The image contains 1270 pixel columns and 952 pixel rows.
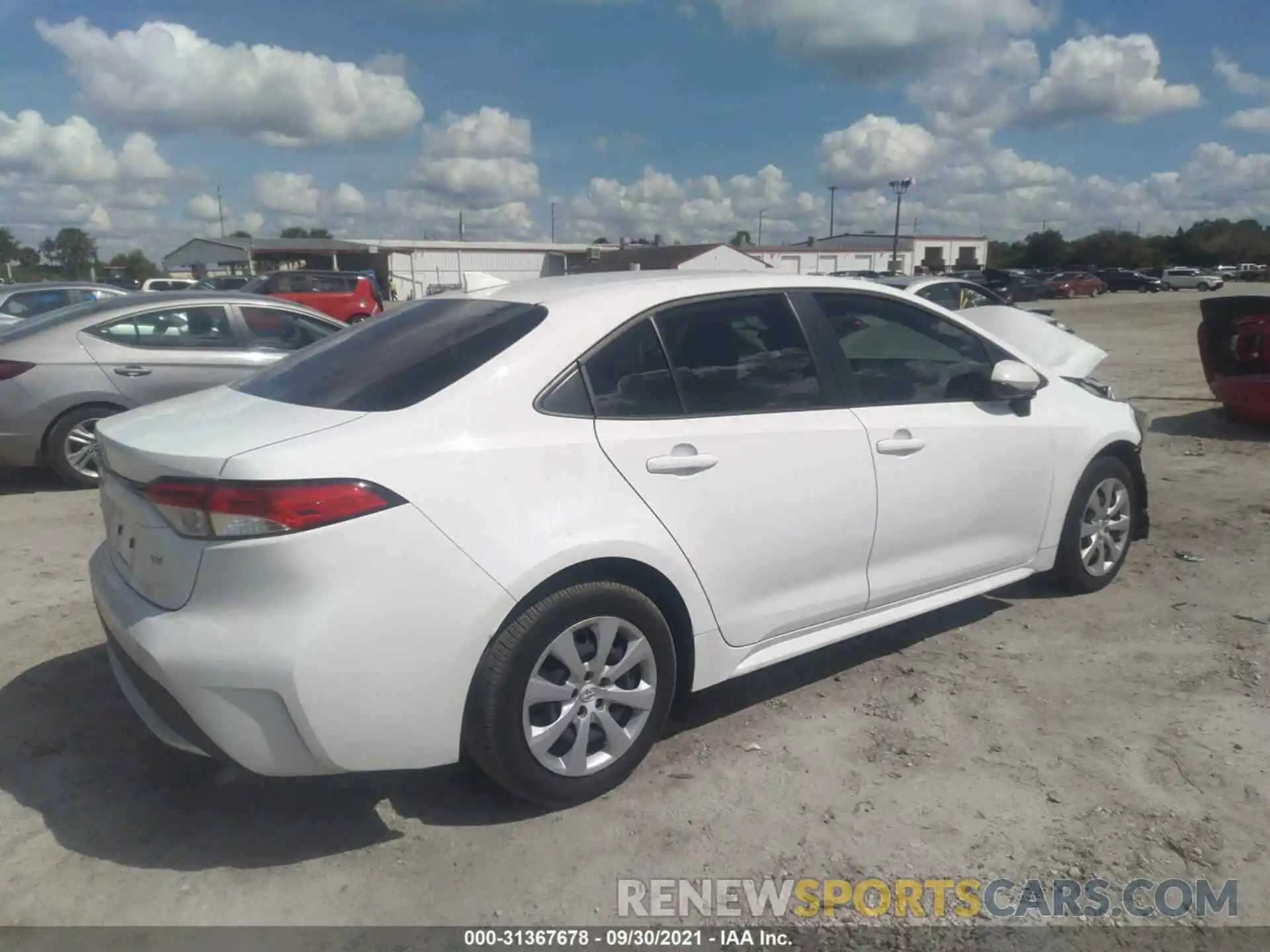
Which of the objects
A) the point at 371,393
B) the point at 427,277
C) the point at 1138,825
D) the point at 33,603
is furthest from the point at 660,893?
the point at 427,277

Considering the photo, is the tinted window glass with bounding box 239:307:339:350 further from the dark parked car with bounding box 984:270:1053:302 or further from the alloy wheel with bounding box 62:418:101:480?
the dark parked car with bounding box 984:270:1053:302

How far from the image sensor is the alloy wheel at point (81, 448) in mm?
7102

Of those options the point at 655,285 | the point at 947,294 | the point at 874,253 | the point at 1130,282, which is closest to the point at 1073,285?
the point at 1130,282

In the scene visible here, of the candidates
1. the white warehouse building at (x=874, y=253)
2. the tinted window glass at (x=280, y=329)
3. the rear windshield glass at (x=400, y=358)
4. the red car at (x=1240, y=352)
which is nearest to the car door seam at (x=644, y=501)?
the rear windshield glass at (x=400, y=358)

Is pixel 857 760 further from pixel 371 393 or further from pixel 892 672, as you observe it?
pixel 371 393

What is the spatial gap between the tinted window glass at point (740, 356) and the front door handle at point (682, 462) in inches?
7.3

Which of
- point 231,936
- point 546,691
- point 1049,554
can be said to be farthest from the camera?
point 1049,554

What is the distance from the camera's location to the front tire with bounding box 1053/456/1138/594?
15.2ft

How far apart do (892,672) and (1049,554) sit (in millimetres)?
1090

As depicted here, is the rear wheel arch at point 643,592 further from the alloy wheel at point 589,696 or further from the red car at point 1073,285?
the red car at point 1073,285

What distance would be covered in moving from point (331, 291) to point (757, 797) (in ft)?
65.9

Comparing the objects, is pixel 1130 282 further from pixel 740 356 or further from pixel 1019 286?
pixel 740 356

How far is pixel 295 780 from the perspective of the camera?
3.25 meters

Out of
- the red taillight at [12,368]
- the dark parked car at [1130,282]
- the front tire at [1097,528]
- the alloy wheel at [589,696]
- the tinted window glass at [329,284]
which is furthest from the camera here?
the dark parked car at [1130,282]
